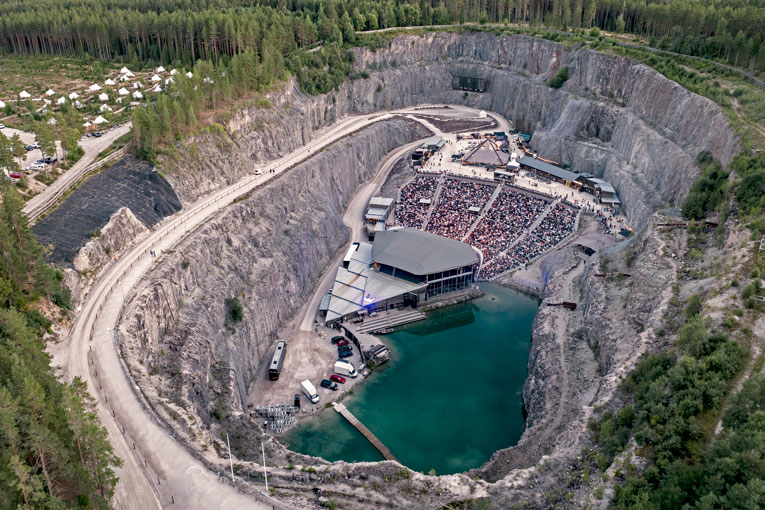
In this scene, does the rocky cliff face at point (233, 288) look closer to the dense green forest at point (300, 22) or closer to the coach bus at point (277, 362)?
the coach bus at point (277, 362)

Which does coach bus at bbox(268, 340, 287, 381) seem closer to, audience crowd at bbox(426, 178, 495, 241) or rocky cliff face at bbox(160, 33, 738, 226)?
rocky cliff face at bbox(160, 33, 738, 226)

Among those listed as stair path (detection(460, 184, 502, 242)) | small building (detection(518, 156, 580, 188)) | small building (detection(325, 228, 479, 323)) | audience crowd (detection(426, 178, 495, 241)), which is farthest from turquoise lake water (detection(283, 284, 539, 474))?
small building (detection(518, 156, 580, 188))

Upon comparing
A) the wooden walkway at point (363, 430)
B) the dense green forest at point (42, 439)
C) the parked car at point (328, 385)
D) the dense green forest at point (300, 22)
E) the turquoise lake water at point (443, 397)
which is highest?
the dense green forest at point (300, 22)

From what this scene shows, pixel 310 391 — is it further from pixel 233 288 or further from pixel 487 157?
pixel 487 157

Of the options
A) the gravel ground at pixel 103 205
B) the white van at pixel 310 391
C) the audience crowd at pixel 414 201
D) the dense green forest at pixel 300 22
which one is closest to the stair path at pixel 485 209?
the audience crowd at pixel 414 201

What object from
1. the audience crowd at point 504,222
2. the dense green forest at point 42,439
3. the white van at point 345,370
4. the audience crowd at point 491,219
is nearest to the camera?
the dense green forest at point 42,439

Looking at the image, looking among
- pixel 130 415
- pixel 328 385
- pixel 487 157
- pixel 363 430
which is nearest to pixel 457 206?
pixel 487 157
